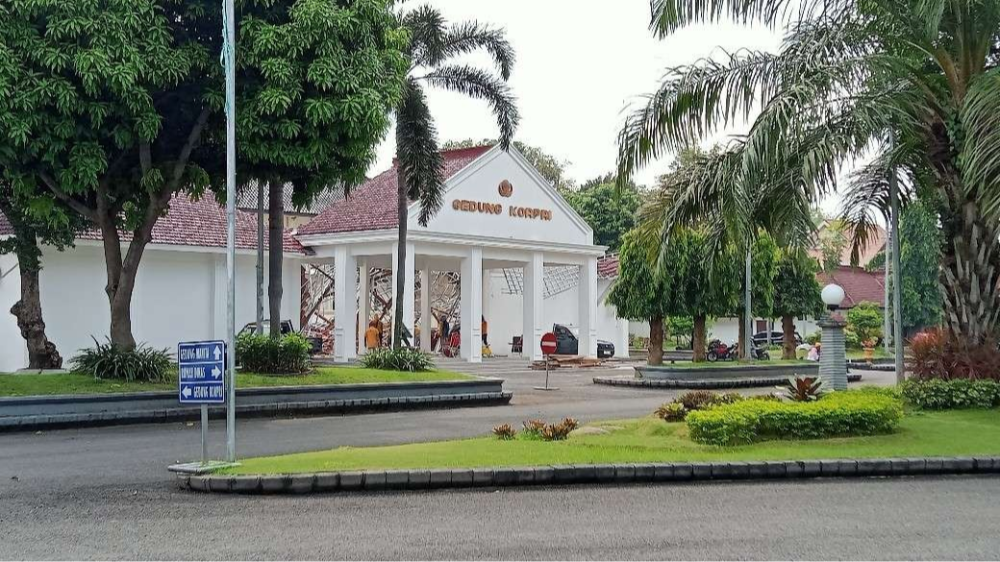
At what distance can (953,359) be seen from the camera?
50.3ft

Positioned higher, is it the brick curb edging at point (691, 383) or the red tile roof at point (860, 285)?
the red tile roof at point (860, 285)

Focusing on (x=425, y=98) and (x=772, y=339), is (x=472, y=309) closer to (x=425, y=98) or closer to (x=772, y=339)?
(x=425, y=98)

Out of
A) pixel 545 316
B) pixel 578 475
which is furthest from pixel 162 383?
pixel 545 316

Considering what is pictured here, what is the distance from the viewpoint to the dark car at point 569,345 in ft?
137

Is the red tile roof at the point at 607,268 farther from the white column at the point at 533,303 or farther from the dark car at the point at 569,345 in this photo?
the white column at the point at 533,303

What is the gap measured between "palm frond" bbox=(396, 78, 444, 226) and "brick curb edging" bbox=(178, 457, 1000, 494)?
14219 millimetres

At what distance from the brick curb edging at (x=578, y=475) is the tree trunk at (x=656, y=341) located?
1799cm

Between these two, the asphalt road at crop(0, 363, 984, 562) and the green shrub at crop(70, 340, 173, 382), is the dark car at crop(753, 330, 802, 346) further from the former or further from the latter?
the asphalt road at crop(0, 363, 984, 562)

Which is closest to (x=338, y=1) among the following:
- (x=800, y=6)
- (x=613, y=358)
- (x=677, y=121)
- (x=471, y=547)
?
(x=677, y=121)

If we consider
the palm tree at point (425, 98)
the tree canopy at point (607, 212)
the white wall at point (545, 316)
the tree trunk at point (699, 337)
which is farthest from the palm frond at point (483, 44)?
the tree canopy at point (607, 212)

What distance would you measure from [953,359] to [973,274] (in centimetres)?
133

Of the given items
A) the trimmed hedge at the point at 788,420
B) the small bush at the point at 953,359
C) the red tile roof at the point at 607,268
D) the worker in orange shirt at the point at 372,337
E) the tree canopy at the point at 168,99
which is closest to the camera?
the trimmed hedge at the point at 788,420

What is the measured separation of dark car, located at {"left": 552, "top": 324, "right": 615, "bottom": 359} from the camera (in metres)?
41.8

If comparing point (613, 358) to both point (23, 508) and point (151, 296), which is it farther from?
point (23, 508)
